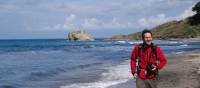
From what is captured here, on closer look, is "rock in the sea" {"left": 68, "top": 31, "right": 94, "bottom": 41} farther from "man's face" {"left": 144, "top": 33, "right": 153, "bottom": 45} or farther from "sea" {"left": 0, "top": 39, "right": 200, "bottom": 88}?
"man's face" {"left": 144, "top": 33, "right": 153, "bottom": 45}

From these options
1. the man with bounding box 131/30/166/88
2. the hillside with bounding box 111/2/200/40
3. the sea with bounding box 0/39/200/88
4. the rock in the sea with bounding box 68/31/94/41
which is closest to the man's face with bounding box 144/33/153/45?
the man with bounding box 131/30/166/88

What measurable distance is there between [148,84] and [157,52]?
2.19 feet

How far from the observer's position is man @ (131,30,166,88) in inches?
305

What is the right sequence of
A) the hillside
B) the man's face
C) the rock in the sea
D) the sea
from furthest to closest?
the rock in the sea, the hillside, the sea, the man's face

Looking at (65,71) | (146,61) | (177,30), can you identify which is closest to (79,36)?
(177,30)

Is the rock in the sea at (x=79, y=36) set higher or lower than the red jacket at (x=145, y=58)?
lower

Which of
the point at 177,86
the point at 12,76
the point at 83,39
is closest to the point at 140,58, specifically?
the point at 177,86

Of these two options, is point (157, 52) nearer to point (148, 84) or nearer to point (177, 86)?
point (148, 84)

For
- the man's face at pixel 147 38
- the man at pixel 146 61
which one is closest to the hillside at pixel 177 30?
the man at pixel 146 61

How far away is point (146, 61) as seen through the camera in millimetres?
7785

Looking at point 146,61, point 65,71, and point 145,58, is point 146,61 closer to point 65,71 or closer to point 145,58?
point 145,58

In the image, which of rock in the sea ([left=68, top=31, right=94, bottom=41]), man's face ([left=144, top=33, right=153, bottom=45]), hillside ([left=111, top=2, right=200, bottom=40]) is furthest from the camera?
rock in the sea ([left=68, top=31, right=94, bottom=41])

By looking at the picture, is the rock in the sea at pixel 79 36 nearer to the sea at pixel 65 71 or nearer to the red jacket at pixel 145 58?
the sea at pixel 65 71

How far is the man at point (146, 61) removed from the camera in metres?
7.73
